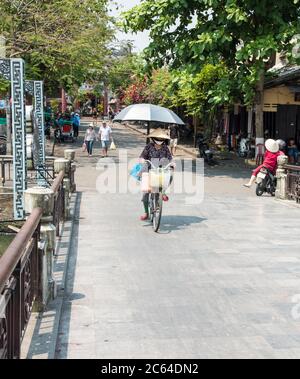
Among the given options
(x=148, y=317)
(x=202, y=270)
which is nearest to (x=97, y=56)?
(x=202, y=270)

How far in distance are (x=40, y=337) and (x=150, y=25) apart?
16019 millimetres

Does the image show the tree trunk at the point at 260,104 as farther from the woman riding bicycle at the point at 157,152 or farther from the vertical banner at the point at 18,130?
the vertical banner at the point at 18,130

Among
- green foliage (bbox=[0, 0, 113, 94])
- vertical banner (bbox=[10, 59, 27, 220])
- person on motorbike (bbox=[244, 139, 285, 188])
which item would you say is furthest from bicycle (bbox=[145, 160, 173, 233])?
green foliage (bbox=[0, 0, 113, 94])

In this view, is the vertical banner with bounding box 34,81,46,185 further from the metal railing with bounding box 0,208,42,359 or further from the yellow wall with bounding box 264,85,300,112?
the metal railing with bounding box 0,208,42,359

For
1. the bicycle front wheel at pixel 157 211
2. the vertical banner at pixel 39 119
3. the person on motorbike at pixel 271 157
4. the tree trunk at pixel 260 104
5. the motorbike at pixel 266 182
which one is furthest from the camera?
the tree trunk at pixel 260 104

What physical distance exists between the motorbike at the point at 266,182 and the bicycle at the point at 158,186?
5.47 metres

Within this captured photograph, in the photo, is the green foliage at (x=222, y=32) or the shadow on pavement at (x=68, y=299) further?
the green foliage at (x=222, y=32)

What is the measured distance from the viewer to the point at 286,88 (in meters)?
21.4

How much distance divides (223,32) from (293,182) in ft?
20.1

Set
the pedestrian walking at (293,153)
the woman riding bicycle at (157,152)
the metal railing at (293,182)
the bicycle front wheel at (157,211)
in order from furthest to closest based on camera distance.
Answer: the pedestrian walking at (293,153)
the metal railing at (293,182)
the woman riding bicycle at (157,152)
the bicycle front wheel at (157,211)

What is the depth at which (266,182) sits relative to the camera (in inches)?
581

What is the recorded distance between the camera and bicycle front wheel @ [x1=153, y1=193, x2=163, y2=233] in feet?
31.0

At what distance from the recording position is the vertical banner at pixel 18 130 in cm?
1073

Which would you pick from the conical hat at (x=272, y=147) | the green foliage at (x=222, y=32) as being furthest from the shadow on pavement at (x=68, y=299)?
the green foliage at (x=222, y=32)
